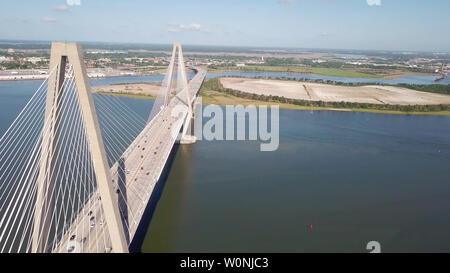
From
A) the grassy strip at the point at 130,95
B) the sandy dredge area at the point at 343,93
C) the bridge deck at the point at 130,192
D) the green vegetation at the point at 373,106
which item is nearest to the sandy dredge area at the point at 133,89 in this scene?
the grassy strip at the point at 130,95

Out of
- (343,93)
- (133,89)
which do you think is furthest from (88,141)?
(343,93)

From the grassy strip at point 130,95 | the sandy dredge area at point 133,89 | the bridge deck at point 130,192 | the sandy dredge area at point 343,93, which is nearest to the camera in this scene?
the bridge deck at point 130,192

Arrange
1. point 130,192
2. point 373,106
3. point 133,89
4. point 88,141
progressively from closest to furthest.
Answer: point 88,141 < point 130,192 < point 373,106 < point 133,89

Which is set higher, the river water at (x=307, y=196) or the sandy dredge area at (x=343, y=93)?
the sandy dredge area at (x=343, y=93)

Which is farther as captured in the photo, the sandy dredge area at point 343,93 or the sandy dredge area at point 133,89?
the sandy dredge area at point 343,93

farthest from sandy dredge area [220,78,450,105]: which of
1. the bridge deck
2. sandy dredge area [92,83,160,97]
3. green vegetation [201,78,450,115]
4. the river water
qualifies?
the bridge deck

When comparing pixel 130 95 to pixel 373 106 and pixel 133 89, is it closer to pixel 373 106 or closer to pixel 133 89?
pixel 133 89

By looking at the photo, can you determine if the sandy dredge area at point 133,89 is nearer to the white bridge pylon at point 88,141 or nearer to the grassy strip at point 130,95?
the grassy strip at point 130,95
